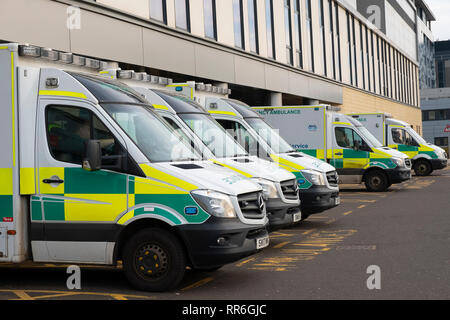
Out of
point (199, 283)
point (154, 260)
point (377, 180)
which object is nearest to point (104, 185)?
point (154, 260)

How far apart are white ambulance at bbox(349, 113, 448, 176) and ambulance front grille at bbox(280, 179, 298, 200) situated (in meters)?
14.4

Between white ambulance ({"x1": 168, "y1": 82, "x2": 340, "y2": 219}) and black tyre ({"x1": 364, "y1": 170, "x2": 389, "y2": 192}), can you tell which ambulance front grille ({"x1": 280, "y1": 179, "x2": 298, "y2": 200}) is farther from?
black tyre ({"x1": 364, "y1": 170, "x2": 389, "y2": 192})

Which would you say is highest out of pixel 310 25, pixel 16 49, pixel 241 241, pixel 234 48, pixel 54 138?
pixel 310 25

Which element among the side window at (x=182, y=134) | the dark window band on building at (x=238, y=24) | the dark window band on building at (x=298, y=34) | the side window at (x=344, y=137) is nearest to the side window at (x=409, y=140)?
the dark window band on building at (x=238, y=24)

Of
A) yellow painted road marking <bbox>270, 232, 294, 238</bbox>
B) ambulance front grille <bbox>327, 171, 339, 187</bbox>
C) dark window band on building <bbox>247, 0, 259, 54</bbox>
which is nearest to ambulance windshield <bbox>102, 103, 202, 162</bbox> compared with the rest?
yellow painted road marking <bbox>270, 232, 294, 238</bbox>

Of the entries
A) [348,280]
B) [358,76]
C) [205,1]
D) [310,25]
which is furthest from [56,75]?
[358,76]

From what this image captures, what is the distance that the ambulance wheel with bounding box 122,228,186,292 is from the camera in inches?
272

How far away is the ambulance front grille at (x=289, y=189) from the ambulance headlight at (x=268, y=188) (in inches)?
9.3

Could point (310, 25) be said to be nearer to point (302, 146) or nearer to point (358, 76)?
point (358, 76)

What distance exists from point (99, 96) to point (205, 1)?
17114 millimetres

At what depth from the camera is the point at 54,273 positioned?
850 centimetres

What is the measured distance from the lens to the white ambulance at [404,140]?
2552 cm

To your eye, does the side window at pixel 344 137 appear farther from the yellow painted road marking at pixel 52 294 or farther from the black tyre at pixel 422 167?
the yellow painted road marking at pixel 52 294

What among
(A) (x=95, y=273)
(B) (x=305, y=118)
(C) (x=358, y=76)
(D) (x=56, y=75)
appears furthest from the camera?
(C) (x=358, y=76)
